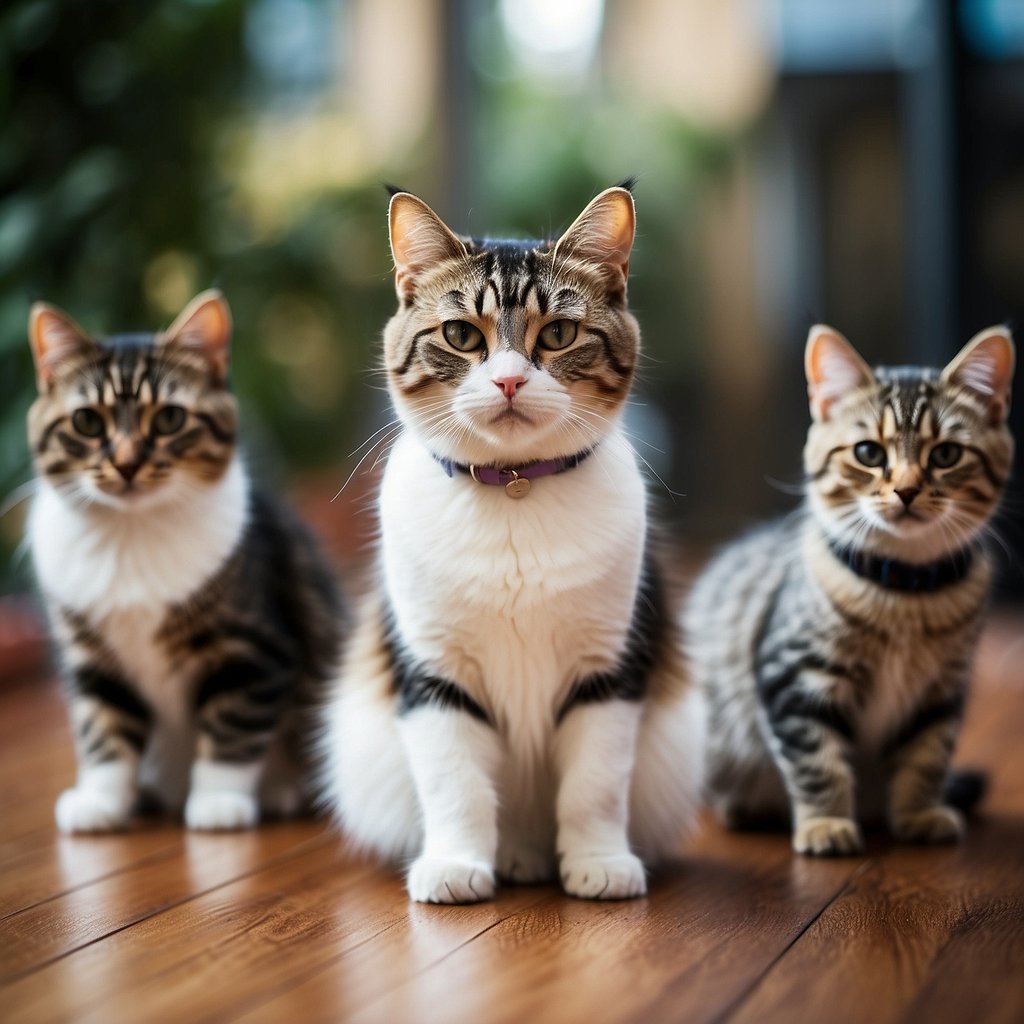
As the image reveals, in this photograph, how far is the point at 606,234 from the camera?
1.67 meters

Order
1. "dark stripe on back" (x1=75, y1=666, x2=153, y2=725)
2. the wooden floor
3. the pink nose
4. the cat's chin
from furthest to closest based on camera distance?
1. "dark stripe on back" (x1=75, y1=666, x2=153, y2=725)
2. the cat's chin
3. the pink nose
4. the wooden floor

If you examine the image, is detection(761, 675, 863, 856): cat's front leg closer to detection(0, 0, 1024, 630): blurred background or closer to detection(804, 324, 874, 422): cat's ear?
detection(804, 324, 874, 422): cat's ear

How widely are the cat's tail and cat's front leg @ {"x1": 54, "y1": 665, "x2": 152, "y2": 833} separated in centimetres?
130

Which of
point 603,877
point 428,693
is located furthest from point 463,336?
point 603,877

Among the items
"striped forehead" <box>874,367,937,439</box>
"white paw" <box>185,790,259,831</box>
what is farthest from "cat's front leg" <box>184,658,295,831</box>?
"striped forehead" <box>874,367,937,439</box>

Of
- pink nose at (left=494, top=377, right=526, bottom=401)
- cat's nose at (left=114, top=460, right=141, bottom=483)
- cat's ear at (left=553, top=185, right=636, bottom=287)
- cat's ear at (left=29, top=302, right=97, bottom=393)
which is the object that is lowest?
cat's nose at (left=114, top=460, right=141, bottom=483)

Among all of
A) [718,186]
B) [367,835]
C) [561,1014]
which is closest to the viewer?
[561,1014]

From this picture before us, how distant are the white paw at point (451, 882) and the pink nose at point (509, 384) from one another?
59 centimetres

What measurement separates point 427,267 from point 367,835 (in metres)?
0.80

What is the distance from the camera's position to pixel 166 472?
1.99m

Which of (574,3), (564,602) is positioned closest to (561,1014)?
(564,602)

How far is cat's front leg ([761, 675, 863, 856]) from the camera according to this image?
1860 millimetres

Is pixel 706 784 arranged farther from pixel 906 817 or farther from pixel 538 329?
pixel 538 329

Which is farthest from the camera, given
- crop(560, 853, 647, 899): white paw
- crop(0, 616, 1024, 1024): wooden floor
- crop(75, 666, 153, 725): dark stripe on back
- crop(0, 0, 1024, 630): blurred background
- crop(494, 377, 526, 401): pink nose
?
crop(0, 0, 1024, 630): blurred background
